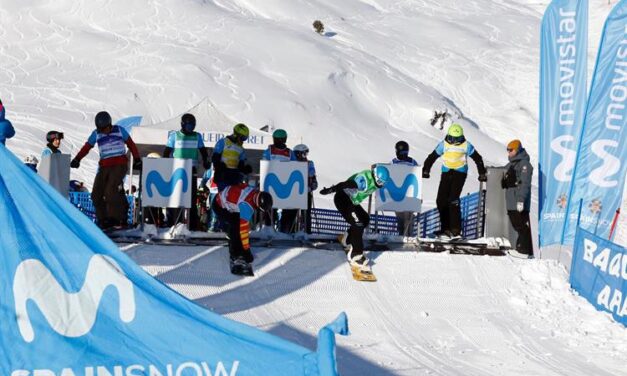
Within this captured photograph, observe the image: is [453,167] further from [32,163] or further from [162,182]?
[32,163]

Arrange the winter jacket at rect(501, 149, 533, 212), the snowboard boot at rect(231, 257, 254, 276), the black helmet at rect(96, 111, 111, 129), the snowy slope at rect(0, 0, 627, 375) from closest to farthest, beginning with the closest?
1. the snowy slope at rect(0, 0, 627, 375)
2. the snowboard boot at rect(231, 257, 254, 276)
3. the black helmet at rect(96, 111, 111, 129)
4. the winter jacket at rect(501, 149, 533, 212)

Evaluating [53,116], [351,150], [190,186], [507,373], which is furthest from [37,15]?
[507,373]

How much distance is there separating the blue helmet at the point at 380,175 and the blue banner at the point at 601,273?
2.25m

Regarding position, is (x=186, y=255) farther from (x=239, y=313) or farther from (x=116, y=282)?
(x=116, y=282)

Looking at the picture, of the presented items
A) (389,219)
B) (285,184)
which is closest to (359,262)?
(285,184)

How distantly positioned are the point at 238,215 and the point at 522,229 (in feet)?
13.2

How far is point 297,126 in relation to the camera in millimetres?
36562

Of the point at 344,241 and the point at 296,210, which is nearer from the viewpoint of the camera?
the point at 344,241

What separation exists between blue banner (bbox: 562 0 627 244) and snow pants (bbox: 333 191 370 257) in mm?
2905

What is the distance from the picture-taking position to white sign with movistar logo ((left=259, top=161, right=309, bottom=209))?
12.3 meters

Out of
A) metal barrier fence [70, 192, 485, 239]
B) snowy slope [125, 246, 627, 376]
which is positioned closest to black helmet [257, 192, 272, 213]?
snowy slope [125, 246, 627, 376]

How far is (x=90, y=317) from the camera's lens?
15.6 ft

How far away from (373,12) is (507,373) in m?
63.1

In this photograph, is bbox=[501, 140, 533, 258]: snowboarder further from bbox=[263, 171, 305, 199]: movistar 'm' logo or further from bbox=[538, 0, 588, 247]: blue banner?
bbox=[263, 171, 305, 199]: movistar 'm' logo
